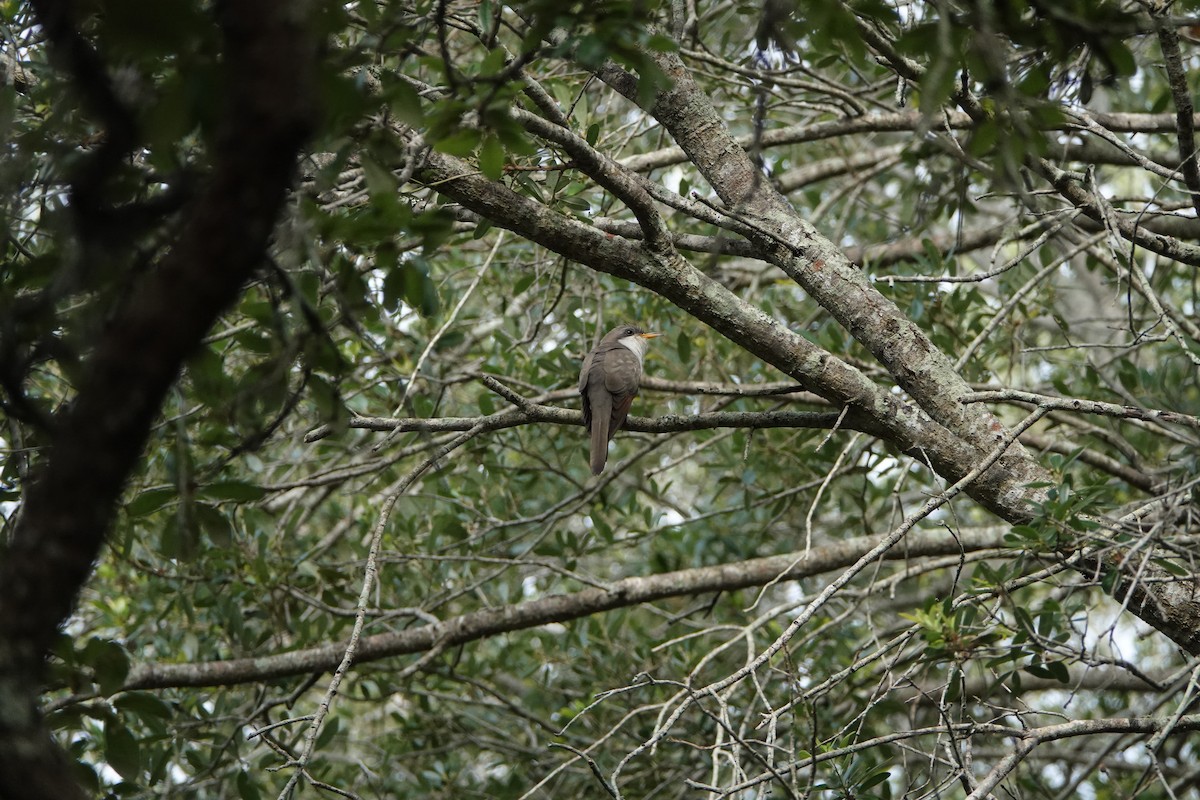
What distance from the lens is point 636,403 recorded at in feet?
19.2

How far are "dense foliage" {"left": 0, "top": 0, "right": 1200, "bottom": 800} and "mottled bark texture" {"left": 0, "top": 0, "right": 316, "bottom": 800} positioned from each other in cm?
2

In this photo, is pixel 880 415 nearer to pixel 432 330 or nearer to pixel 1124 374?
pixel 1124 374

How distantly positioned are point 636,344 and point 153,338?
14.3ft

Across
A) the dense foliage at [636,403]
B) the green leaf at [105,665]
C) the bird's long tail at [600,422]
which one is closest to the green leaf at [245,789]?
the dense foliage at [636,403]

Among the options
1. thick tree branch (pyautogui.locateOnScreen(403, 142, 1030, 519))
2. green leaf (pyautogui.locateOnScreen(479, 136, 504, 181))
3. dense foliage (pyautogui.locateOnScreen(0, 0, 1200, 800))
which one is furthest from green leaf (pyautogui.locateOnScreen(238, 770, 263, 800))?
green leaf (pyautogui.locateOnScreen(479, 136, 504, 181))

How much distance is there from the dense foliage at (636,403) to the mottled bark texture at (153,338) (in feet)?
0.07

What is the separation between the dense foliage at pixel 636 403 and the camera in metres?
1.88

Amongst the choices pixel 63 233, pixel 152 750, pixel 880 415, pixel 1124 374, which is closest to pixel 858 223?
pixel 1124 374

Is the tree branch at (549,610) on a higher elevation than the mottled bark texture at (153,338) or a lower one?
higher

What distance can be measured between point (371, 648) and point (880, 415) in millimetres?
2599

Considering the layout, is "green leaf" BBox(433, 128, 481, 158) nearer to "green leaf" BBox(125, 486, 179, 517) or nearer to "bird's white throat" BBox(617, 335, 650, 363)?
"green leaf" BBox(125, 486, 179, 517)

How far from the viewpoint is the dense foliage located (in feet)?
6.18

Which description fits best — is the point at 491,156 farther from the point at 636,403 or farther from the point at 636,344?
the point at 636,403

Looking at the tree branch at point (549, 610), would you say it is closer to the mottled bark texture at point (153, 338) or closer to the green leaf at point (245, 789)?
the green leaf at point (245, 789)
